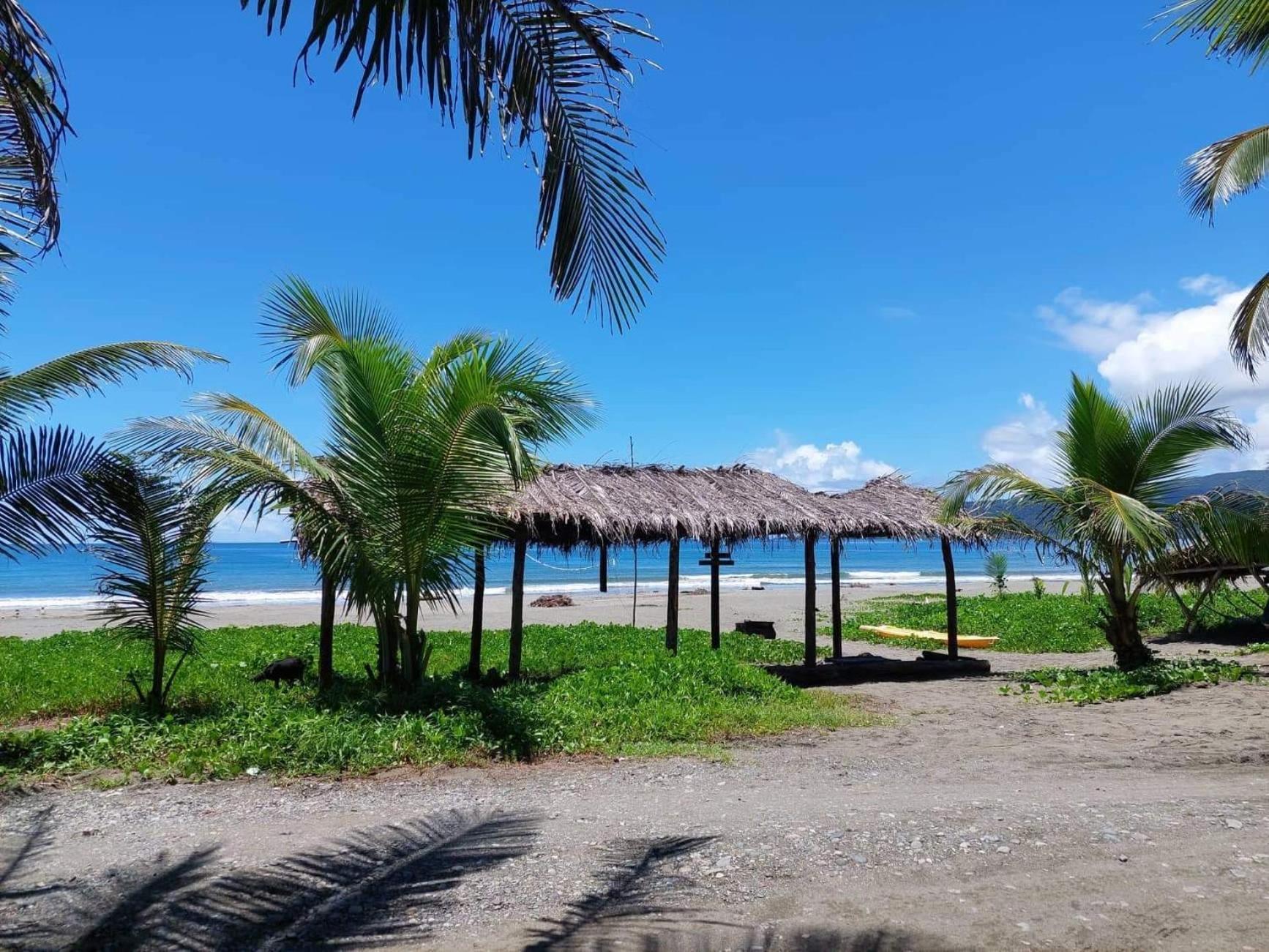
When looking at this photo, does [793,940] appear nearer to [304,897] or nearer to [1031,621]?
[304,897]

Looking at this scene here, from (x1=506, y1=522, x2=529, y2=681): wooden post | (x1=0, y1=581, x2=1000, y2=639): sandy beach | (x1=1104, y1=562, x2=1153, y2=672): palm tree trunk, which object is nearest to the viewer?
(x1=506, y1=522, x2=529, y2=681): wooden post

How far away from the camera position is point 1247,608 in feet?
62.0

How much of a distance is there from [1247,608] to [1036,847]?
17846 millimetres

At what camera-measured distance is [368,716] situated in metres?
7.41

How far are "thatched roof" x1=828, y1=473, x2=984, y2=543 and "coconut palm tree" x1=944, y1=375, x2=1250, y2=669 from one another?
1.23 m

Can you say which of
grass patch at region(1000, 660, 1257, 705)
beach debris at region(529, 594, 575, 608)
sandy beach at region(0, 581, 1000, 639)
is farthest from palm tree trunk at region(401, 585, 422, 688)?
beach debris at region(529, 594, 575, 608)

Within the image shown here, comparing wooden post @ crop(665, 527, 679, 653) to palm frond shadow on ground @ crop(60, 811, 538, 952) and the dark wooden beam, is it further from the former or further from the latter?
palm frond shadow on ground @ crop(60, 811, 538, 952)

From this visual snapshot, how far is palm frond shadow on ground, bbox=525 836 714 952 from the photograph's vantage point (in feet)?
11.6

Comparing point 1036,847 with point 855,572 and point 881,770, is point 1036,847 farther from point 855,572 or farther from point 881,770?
point 855,572

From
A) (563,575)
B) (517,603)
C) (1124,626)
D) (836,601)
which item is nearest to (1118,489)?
(1124,626)

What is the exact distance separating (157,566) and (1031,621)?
54.2 ft

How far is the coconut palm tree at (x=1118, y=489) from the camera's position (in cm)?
1119

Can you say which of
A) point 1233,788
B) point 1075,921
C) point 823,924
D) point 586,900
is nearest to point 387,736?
point 586,900

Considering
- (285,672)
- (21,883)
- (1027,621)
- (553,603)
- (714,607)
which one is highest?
(553,603)
